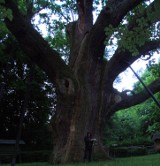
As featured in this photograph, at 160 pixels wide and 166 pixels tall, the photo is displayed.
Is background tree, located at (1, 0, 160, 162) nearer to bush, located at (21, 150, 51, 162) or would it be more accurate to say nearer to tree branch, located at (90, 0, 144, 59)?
tree branch, located at (90, 0, 144, 59)

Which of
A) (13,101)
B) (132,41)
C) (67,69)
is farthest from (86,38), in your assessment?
(13,101)

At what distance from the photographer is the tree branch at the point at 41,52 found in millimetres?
16469

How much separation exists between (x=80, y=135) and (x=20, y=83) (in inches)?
568

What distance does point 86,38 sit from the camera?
18.6 m

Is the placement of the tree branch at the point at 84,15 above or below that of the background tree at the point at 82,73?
above

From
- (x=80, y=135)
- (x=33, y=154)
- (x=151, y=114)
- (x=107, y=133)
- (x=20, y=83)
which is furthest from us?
(x=151, y=114)

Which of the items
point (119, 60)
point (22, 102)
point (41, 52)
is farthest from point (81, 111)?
point (22, 102)

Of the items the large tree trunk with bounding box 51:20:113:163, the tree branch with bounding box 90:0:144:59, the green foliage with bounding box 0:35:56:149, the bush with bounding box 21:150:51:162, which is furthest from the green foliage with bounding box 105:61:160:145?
the tree branch with bounding box 90:0:144:59

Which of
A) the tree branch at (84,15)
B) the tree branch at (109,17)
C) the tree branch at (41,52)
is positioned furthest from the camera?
the tree branch at (84,15)

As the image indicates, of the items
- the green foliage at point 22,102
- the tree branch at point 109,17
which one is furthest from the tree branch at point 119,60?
the green foliage at point 22,102

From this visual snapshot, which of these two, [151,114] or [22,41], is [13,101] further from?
[151,114]

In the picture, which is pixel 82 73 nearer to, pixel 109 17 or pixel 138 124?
pixel 109 17

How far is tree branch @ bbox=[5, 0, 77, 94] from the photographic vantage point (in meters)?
16.5

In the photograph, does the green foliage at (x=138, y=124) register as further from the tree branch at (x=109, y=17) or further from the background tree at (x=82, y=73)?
the tree branch at (x=109, y=17)
